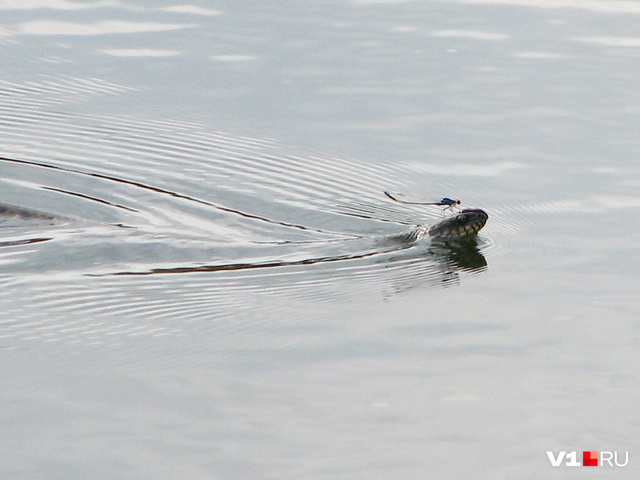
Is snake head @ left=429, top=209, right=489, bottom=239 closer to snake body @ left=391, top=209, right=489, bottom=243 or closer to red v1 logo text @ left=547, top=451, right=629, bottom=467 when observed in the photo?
snake body @ left=391, top=209, right=489, bottom=243

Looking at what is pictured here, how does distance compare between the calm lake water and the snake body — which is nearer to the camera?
the calm lake water

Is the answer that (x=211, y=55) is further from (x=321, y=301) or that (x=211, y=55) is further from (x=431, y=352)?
(x=431, y=352)

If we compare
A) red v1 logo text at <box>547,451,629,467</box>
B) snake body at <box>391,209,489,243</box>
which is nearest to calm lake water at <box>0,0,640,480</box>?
red v1 logo text at <box>547,451,629,467</box>

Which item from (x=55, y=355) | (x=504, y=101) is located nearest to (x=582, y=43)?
(x=504, y=101)

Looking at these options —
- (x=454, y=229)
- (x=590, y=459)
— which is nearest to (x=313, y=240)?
(x=454, y=229)

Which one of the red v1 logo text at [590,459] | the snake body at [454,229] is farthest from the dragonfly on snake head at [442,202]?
the red v1 logo text at [590,459]

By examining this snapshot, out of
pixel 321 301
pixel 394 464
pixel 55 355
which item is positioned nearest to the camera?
pixel 394 464

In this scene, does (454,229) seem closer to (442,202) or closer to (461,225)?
(461,225)

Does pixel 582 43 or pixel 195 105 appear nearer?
pixel 195 105
